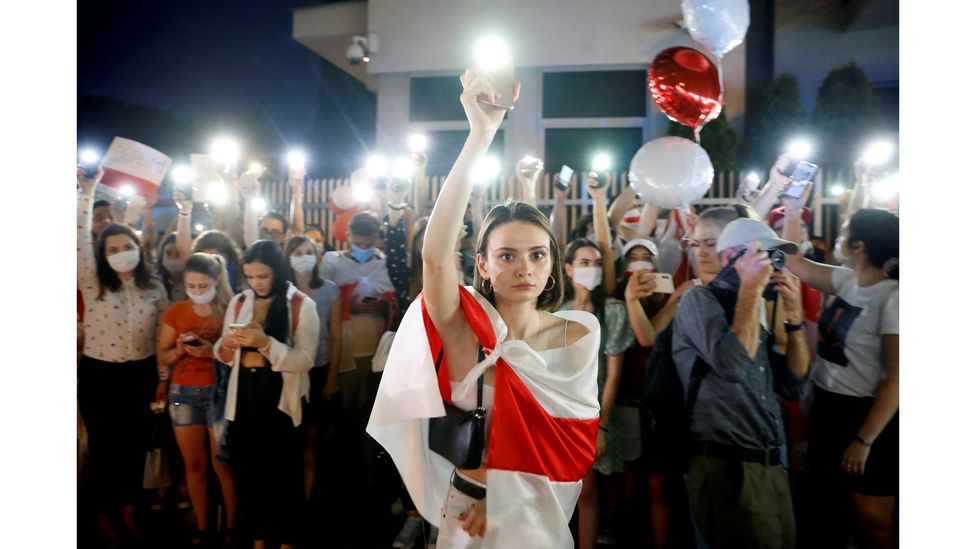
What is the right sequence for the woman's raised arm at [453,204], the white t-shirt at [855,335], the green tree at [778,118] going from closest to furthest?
the woman's raised arm at [453,204] < the white t-shirt at [855,335] < the green tree at [778,118]

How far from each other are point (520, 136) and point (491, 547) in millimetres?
7124

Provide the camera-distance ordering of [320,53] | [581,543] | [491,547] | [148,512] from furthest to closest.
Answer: [320,53] < [148,512] < [581,543] < [491,547]

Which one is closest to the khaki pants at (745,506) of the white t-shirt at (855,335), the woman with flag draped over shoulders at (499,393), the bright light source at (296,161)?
the white t-shirt at (855,335)

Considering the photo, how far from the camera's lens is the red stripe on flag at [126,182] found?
3389mm

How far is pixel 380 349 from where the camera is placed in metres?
3.16

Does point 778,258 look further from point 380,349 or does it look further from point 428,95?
point 428,95

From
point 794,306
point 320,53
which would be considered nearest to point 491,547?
point 794,306

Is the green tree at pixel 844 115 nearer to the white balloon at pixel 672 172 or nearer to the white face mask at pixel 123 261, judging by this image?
the white balloon at pixel 672 172

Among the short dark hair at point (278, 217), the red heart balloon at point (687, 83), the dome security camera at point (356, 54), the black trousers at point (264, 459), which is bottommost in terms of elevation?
the black trousers at point (264, 459)

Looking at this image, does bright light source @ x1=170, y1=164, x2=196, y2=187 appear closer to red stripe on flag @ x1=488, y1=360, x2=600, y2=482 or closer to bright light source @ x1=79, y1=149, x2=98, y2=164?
bright light source @ x1=79, y1=149, x2=98, y2=164

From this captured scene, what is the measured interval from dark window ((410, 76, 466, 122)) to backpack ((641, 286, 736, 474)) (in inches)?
240

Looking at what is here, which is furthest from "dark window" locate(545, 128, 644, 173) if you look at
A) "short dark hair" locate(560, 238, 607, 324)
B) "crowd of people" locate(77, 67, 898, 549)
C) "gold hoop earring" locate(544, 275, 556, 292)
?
"gold hoop earring" locate(544, 275, 556, 292)

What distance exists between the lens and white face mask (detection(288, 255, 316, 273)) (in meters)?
3.59

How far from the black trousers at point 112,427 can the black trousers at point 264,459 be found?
2.16 feet
